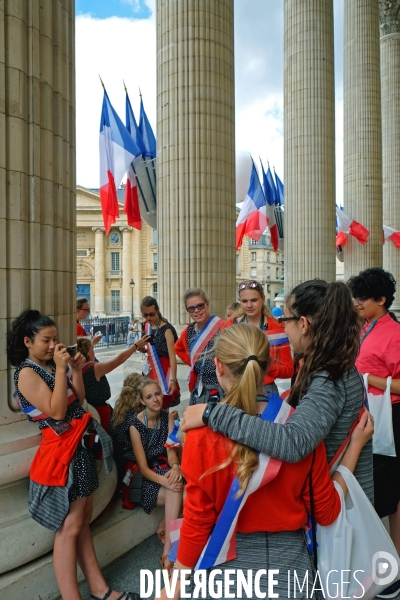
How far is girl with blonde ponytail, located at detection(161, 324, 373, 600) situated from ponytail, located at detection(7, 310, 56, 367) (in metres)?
1.30

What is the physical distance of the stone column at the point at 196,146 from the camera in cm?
777

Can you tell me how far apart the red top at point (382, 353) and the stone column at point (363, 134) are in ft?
47.8

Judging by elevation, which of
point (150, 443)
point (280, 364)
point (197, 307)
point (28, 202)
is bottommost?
point (150, 443)

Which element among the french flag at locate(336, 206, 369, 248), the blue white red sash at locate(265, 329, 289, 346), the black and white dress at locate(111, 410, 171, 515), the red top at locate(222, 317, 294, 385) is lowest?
the black and white dress at locate(111, 410, 171, 515)

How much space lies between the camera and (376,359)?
2.94m

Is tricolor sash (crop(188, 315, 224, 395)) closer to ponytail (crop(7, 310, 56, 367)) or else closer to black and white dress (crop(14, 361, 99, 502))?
black and white dress (crop(14, 361, 99, 502))

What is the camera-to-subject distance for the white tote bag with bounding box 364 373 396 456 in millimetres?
2736

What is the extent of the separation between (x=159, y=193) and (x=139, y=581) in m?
6.66

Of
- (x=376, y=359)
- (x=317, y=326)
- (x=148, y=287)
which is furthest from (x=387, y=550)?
(x=148, y=287)

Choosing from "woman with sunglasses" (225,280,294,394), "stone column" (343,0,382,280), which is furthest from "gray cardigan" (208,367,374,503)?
"stone column" (343,0,382,280)

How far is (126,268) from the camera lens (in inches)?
2422

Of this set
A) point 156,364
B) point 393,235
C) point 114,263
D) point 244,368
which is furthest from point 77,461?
point 114,263

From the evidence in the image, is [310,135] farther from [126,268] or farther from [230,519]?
[126,268]

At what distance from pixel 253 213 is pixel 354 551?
1530 cm
